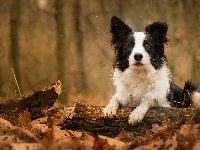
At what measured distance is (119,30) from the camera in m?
5.64

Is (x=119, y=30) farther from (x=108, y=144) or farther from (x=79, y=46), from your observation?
(x=79, y=46)

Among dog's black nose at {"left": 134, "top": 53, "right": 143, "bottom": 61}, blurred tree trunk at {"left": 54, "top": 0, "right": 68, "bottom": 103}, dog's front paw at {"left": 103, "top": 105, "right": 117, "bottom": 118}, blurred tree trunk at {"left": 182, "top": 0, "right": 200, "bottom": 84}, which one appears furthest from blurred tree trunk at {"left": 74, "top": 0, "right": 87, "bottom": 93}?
dog's front paw at {"left": 103, "top": 105, "right": 117, "bottom": 118}

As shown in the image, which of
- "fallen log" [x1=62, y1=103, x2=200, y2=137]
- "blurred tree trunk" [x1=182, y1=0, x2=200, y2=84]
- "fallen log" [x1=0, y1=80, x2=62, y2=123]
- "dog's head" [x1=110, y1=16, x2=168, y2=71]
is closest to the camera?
"fallen log" [x1=62, y1=103, x2=200, y2=137]

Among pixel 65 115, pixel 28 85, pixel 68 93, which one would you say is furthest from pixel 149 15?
pixel 65 115

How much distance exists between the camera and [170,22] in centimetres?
1157

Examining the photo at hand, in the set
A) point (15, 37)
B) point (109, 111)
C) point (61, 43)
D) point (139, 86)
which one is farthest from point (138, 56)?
point (15, 37)

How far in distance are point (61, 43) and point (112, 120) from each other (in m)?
7.38

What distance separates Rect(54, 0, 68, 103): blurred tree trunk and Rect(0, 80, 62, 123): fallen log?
6.61 metres

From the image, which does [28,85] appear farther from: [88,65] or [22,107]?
[22,107]

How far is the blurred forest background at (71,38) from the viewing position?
11.4 meters

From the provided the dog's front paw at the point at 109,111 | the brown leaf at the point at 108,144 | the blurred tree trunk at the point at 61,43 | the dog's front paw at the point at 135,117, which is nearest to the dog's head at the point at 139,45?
the dog's front paw at the point at 109,111

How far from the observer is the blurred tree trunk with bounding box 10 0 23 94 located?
11.6 m

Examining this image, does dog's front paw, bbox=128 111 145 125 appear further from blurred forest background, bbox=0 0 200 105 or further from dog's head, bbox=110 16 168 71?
blurred forest background, bbox=0 0 200 105

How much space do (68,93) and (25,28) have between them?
202 cm
